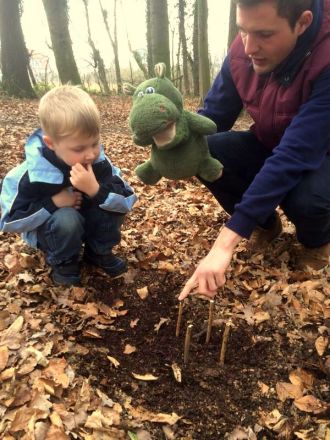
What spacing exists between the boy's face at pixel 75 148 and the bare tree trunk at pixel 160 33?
811 centimetres

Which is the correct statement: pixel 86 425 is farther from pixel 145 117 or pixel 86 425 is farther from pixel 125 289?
pixel 145 117

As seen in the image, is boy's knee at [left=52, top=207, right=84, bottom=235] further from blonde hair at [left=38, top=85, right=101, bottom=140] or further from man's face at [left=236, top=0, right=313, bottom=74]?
man's face at [left=236, top=0, right=313, bottom=74]

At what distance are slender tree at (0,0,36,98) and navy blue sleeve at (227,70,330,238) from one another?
35.7ft

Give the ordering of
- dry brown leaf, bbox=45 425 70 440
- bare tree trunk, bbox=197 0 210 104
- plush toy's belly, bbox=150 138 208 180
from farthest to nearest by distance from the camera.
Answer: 1. bare tree trunk, bbox=197 0 210 104
2. plush toy's belly, bbox=150 138 208 180
3. dry brown leaf, bbox=45 425 70 440

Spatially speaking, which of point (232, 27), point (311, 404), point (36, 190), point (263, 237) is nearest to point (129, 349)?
point (311, 404)

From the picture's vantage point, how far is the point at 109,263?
2836 mm

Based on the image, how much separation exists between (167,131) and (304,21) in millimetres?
895

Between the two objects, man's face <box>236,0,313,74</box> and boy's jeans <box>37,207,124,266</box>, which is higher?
man's face <box>236,0,313,74</box>

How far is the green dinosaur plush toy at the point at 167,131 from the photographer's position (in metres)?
2.13

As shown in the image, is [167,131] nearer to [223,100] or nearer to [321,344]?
[223,100]

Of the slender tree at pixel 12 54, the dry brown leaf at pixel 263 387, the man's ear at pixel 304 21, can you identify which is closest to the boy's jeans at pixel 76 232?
the dry brown leaf at pixel 263 387

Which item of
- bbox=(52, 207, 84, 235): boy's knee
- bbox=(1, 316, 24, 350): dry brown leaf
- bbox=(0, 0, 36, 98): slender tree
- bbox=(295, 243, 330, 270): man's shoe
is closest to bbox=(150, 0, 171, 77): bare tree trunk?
bbox=(0, 0, 36, 98): slender tree

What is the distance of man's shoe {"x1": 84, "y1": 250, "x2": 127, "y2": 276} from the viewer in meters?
2.83

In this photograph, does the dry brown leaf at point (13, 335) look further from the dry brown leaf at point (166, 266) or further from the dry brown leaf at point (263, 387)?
the dry brown leaf at point (263, 387)
